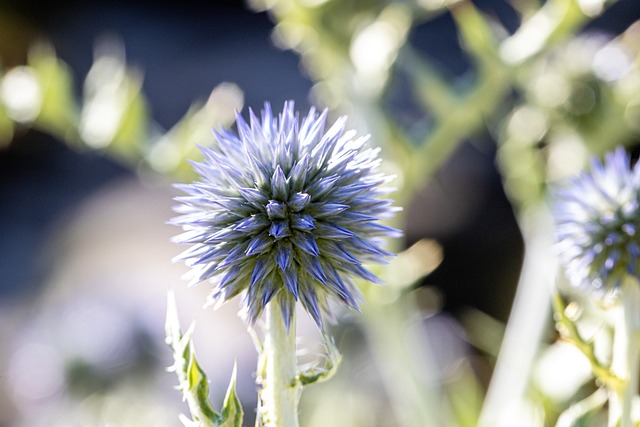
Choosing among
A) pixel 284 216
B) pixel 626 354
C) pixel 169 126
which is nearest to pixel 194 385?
pixel 284 216

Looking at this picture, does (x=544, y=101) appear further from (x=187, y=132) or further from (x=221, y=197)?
(x=221, y=197)

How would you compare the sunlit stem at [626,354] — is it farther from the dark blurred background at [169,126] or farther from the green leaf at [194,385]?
the dark blurred background at [169,126]

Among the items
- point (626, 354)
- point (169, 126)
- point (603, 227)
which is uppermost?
point (169, 126)

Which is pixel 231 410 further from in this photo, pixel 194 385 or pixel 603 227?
pixel 603 227

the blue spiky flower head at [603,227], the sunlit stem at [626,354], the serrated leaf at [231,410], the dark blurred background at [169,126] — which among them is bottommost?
the sunlit stem at [626,354]

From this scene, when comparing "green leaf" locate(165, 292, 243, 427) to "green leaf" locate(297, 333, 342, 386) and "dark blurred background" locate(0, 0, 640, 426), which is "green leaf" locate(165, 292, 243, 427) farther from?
"dark blurred background" locate(0, 0, 640, 426)

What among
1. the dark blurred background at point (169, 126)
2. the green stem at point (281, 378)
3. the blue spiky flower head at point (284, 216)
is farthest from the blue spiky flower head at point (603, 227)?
the dark blurred background at point (169, 126)

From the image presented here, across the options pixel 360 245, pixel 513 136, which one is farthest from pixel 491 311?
pixel 360 245
